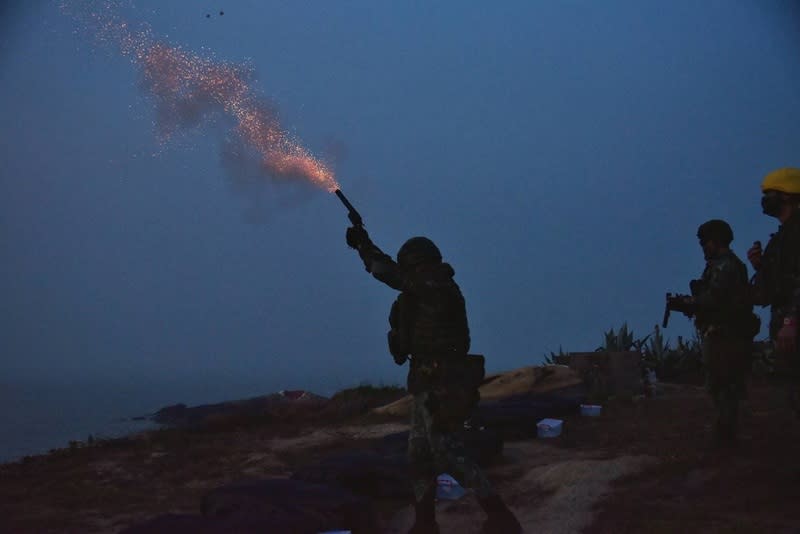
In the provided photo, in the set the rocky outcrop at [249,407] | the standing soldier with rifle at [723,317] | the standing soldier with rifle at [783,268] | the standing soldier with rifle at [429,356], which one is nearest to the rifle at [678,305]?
the standing soldier with rifle at [723,317]

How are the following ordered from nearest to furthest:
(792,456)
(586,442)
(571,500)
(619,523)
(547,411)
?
(619,523) < (571,500) < (792,456) < (586,442) < (547,411)

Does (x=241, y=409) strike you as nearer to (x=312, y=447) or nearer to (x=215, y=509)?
(x=312, y=447)

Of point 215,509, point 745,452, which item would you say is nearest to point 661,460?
point 745,452

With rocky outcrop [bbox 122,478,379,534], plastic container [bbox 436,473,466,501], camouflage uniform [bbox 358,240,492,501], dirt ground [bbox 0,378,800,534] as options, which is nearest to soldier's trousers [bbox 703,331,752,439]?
dirt ground [bbox 0,378,800,534]

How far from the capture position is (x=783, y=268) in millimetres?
5121

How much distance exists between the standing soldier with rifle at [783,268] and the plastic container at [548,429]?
4048 millimetres

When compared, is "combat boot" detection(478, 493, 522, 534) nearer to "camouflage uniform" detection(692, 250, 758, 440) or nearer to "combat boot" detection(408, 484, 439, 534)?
"combat boot" detection(408, 484, 439, 534)

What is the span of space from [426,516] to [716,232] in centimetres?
403

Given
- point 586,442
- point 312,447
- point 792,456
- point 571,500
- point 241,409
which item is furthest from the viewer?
point 241,409

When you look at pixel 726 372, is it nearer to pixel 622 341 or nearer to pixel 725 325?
pixel 725 325

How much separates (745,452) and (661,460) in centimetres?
74

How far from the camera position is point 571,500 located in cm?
589

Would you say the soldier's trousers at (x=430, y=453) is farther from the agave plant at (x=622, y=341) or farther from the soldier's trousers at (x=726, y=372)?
the agave plant at (x=622, y=341)

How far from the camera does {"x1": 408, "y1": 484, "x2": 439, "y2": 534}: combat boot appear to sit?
495cm
